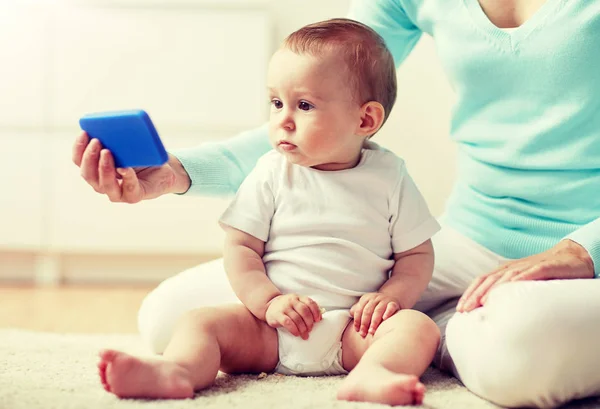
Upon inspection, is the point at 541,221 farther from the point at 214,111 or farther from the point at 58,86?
the point at 58,86

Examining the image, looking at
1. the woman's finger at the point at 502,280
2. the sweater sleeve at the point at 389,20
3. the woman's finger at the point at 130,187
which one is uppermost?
the sweater sleeve at the point at 389,20

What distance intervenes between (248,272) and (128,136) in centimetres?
23

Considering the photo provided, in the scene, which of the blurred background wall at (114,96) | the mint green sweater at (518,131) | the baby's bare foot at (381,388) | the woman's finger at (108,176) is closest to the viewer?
the baby's bare foot at (381,388)

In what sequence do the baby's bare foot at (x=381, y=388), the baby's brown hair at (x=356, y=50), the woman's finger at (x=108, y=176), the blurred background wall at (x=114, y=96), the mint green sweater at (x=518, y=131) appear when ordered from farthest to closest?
the blurred background wall at (x=114, y=96), the mint green sweater at (x=518, y=131), the baby's brown hair at (x=356, y=50), the woman's finger at (x=108, y=176), the baby's bare foot at (x=381, y=388)

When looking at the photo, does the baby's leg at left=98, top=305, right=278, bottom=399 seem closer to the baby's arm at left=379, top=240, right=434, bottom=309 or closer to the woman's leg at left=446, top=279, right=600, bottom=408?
the baby's arm at left=379, top=240, right=434, bottom=309

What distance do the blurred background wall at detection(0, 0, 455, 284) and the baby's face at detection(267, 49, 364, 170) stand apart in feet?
4.33

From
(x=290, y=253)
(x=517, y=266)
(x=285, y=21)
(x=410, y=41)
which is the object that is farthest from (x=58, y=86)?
(x=517, y=266)

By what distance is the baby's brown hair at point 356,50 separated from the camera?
1013mm

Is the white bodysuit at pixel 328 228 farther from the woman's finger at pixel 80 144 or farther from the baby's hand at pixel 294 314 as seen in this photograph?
the woman's finger at pixel 80 144

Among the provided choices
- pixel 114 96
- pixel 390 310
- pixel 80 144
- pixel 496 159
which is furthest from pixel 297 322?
pixel 114 96

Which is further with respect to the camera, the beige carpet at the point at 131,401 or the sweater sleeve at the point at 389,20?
the sweater sleeve at the point at 389,20

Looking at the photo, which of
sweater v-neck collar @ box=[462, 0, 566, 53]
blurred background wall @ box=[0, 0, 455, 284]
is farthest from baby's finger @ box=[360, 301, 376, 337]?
blurred background wall @ box=[0, 0, 455, 284]

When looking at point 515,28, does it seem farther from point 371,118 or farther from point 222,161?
point 222,161

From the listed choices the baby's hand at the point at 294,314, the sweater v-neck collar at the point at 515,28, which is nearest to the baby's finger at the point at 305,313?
the baby's hand at the point at 294,314
